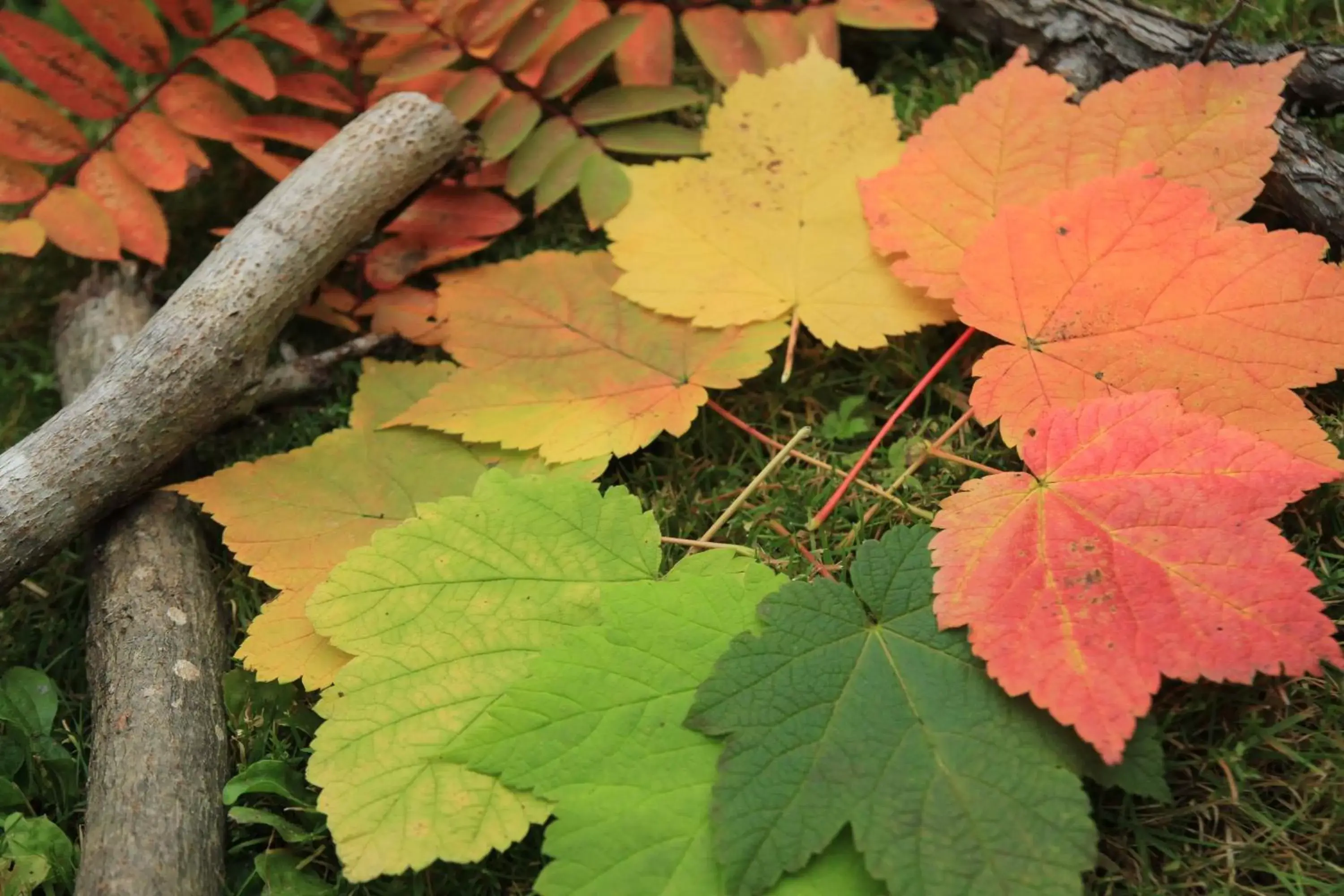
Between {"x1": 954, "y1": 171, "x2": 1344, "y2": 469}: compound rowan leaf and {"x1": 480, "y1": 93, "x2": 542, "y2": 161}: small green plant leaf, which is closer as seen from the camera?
{"x1": 954, "y1": 171, "x2": 1344, "y2": 469}: compound rowan leaf

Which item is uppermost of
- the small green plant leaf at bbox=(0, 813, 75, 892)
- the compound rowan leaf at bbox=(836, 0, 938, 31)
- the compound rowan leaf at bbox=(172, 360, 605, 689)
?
the compound rowan leaf at bbox=(836, 0, 938, 31)

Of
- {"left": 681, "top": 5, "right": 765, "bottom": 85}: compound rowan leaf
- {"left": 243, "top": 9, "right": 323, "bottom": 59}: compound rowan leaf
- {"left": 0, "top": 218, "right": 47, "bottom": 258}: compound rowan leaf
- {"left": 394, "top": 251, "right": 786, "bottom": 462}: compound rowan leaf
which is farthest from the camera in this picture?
{"left": 681, "top": 5, "right": 765, "bottom": 85}: compound rowan leaf

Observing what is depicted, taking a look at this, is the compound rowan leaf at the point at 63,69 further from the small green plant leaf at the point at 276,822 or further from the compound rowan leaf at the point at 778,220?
the small green plant leaf at the point at 276,822

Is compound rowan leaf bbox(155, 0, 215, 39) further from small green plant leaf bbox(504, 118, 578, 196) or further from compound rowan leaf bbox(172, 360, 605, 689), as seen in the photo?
compound rowan leaf bbox(172, 360, 605, 689)

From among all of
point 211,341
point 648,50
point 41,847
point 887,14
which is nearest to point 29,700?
point 41,847

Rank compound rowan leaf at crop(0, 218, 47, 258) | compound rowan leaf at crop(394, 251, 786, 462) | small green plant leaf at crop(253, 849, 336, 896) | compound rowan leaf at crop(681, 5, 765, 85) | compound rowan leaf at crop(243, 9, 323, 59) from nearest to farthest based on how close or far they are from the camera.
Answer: small green plant leaf at crop(253, 849, 336, 896), compound rowan leaf at crop(394, 251, 786, 462), compound rowan leaf at crop(0, 218, 47, 258), compound rowan leaf at crop(243, 9, 323, 59), compound rowan leaf at crop(681, 5, 765, 85)

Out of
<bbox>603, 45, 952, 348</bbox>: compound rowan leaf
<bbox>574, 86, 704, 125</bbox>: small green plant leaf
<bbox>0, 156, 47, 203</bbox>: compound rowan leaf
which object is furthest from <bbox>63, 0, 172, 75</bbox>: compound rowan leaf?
<bbox>603, 45, 952, 348</bbox>: compound rowan leaf
